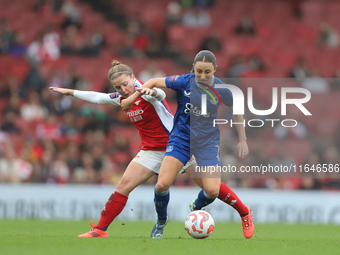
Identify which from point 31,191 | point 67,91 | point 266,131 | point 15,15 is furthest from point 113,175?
point 15,15

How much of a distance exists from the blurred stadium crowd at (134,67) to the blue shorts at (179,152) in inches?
228

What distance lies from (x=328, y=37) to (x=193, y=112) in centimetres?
1336

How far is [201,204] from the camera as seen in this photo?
22.4 ft

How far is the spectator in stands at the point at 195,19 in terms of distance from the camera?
18.3 m

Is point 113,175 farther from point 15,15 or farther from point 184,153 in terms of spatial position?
point 15,15

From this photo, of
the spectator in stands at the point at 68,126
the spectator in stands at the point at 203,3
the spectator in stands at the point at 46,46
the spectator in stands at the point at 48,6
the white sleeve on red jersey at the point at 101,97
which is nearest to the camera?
the white sleeve on red jersey at the point at 101,97

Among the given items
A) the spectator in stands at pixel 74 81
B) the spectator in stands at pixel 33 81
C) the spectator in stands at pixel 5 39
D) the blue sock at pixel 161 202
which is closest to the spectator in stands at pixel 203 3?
the spectator in stands at pixel 74 81

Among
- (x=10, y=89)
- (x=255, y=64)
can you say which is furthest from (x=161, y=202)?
(x=255, y=64)

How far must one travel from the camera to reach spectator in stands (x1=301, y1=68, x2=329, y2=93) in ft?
50.0

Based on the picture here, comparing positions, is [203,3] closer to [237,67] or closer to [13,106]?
[237,67]

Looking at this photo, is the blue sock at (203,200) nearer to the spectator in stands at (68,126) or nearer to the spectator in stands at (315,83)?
the spectator in stands at (68,126)

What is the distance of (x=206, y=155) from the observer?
646 centimetres

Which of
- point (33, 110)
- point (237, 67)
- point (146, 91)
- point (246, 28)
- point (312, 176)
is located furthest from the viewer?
point (246, 28)

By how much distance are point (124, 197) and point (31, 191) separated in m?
6.06
